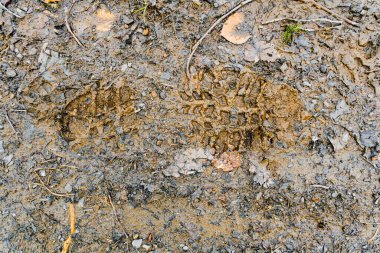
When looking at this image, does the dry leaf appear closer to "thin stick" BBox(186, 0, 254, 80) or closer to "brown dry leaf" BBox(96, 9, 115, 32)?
"thin stick" BBox(186, 0, 254, 80)

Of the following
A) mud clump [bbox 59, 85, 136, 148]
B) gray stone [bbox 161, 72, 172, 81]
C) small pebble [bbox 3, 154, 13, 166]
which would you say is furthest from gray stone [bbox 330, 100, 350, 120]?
small pebble [bbox 3, 154, 13, 166]

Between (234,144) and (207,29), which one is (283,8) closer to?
(207,29)

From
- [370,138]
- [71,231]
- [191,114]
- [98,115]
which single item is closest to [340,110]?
[370,138]

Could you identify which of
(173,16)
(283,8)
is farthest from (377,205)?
(173,16)

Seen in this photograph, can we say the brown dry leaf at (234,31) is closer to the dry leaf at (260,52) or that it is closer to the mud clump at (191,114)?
the dry leaf at (260,52)

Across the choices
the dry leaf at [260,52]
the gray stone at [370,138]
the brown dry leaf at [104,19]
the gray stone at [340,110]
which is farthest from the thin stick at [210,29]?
the gray stone at [370,138]

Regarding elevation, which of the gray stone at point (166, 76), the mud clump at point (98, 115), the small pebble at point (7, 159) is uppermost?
the gray stone at point (166, 76)
